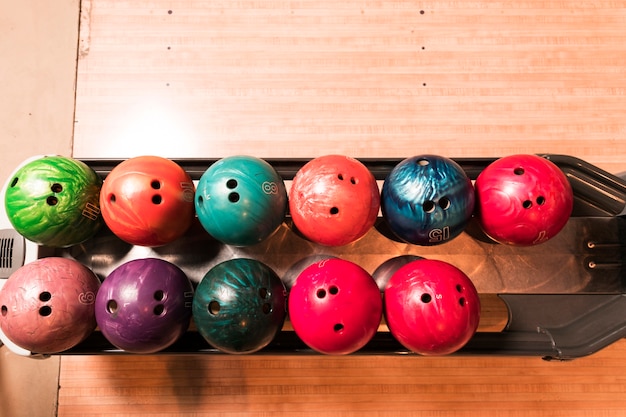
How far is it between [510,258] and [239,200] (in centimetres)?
92

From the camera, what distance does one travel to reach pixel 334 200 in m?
1.21

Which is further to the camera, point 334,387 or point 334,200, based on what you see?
point 334,387

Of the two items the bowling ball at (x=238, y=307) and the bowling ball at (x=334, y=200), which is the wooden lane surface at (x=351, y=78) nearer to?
the bowling ball at (x=334, y=200)

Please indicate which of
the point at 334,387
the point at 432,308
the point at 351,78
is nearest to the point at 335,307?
the point at 432,308

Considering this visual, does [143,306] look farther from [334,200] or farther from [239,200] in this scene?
[334,200]

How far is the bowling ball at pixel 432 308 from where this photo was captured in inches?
44.9

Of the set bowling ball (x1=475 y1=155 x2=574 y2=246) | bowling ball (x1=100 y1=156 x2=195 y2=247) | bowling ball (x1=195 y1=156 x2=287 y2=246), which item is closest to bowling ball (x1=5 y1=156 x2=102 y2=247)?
bowling ball (x1=100 y1=156 x2=195 y2=247)

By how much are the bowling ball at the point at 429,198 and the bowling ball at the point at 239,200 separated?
1.10 feet

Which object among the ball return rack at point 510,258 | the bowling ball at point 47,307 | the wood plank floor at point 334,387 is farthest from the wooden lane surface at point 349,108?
the bowling ball at point 47,307

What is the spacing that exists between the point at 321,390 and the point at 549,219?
98 centimetres

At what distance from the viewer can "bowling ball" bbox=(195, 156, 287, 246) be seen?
1216mm

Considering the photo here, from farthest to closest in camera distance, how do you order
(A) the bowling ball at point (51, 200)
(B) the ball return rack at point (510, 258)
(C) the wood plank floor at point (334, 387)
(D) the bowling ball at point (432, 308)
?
1. (C) the wood plank floor at point (334, 387)
2. (B) the ball return rack at point (510, 258)
3. (A) the bowling ball at point (51, 200)
4. (D) the bowling ball at point (432, 308)

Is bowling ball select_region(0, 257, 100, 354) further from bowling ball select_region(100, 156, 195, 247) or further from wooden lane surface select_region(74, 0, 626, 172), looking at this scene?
wooden lane surface select_region(74, 0, 626, 172)

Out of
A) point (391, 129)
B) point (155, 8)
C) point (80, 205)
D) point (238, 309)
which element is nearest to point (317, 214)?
point (238, 309)
